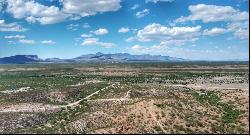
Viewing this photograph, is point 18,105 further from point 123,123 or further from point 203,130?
point 203,130

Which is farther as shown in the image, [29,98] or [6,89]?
[6,89]

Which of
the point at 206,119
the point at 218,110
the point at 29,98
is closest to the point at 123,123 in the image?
the point at 206,119

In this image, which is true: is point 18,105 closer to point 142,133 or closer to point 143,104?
point 143,104

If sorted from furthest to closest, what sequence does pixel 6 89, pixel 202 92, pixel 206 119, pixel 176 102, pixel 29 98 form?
pixel 6 89
pixel 202 92
pixel 29 98
pixel 176 102
pixel 206 119

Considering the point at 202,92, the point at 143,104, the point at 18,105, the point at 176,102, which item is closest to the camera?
the point at 143,104

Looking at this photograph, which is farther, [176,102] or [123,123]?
[176,102]

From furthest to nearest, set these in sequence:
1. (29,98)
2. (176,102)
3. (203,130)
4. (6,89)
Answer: (6,89)
(29,98)
(176,102)
(203,130)

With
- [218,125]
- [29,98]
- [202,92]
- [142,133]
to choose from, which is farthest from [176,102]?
[29,98]

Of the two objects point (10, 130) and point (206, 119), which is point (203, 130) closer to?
point (206, 119)

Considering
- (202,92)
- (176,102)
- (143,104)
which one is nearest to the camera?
(143,104)

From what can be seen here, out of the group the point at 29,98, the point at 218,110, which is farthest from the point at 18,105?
the point at 218,110
